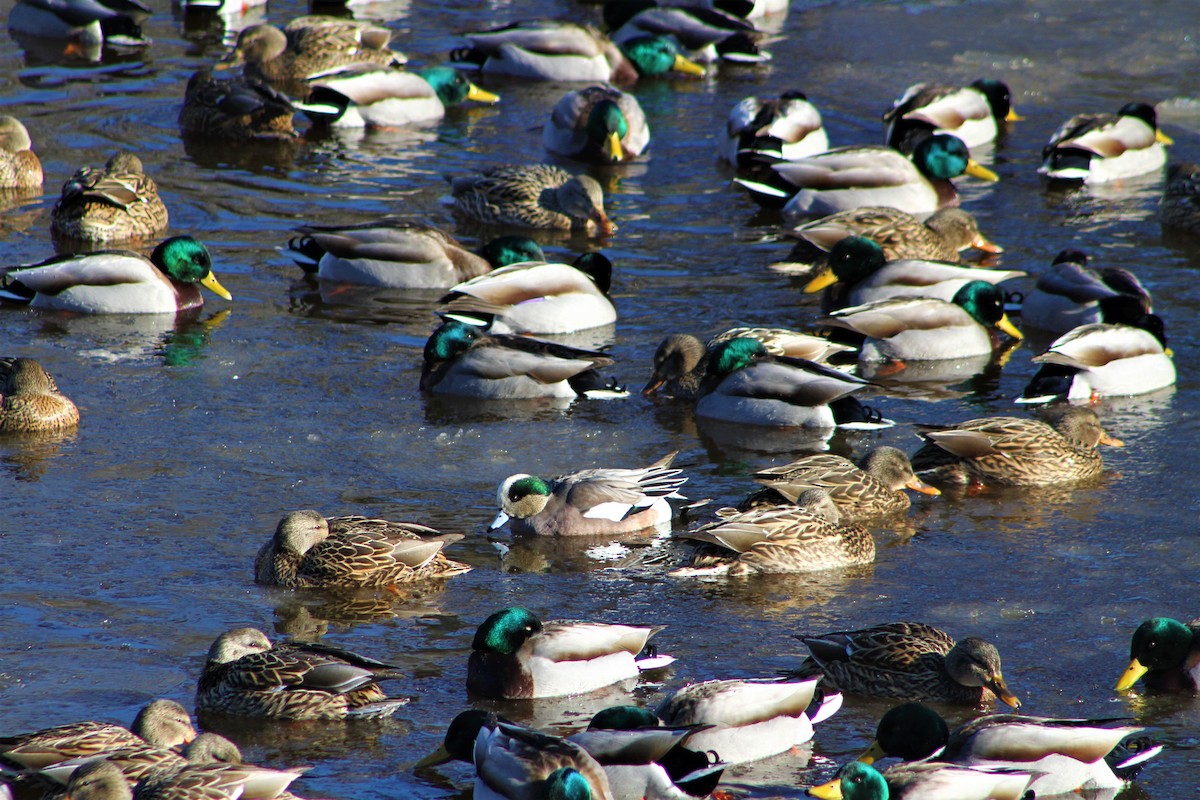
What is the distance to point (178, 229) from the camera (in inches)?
586

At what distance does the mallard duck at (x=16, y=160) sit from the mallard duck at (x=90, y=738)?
33.1 ft

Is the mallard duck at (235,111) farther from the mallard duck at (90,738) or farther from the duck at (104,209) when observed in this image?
the mallard duck at (90,738)

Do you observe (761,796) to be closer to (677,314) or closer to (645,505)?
(645,505)

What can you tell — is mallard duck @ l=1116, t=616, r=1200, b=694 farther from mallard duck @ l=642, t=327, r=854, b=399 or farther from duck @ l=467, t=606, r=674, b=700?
mallard duck @ l=642, t=327, r=854, b=399

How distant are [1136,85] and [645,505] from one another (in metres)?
13.0

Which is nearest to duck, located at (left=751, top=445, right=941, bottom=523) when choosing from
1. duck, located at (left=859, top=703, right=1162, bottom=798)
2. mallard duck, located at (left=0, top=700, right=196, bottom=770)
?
duck, located at (left=859, top=703, right=1162, bottom=798)

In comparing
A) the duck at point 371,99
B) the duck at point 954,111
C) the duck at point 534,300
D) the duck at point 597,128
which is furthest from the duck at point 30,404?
the duck at point 954,111

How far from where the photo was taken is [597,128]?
671 inches

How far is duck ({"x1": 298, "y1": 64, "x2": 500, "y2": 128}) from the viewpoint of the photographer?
18.2 meters

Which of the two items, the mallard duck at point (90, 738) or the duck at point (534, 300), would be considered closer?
the mallard duck at point (90, 738)

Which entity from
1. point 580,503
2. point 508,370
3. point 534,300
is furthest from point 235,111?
point 580,503

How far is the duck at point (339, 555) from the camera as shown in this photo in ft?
27.0

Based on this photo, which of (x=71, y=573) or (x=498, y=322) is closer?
(x=71, y=573)

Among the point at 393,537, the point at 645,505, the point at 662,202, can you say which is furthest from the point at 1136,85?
the point at 393,537
